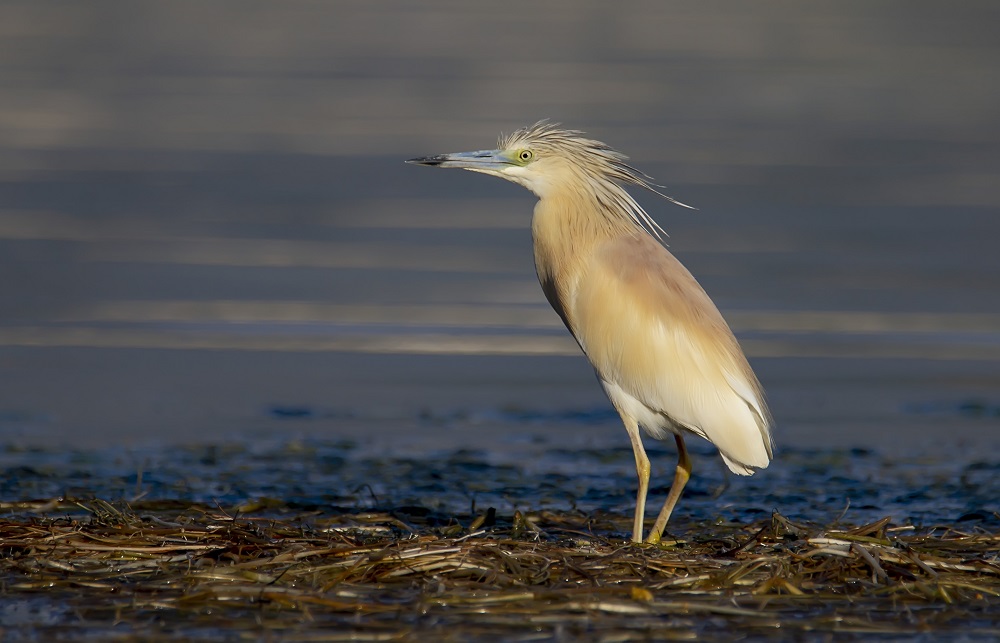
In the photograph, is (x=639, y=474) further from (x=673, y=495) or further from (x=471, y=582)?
(x=471, y=582)

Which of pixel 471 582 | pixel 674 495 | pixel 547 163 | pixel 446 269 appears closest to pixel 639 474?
pixel 674 495

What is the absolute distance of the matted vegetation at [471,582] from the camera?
5.48m


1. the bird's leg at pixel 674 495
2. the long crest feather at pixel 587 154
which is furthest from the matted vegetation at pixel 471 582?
the long crest feather at pixel 587 154

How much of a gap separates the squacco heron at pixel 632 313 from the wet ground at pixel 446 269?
0.72 m

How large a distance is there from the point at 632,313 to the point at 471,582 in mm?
1710

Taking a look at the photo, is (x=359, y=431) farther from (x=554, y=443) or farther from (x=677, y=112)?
(x=677, y=112)

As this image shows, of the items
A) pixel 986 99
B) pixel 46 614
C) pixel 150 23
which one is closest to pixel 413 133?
pixel 986 99

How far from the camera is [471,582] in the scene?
5.94 meters

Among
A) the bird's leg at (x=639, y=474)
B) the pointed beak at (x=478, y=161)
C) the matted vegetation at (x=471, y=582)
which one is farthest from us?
the pointed beak at (x=478, y=161)

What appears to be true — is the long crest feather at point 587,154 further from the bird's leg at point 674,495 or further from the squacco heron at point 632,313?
the bird's leg at point 674,495

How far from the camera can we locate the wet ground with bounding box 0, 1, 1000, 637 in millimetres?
8500

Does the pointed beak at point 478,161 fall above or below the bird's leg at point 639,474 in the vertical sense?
above

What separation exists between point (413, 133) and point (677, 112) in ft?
14.1

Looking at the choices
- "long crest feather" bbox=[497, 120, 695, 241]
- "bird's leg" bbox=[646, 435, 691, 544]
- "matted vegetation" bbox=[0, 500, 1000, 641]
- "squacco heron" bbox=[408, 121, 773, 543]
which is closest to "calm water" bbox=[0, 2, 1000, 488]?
"bird's leg" bbox=[646, 435, 691, 544]
